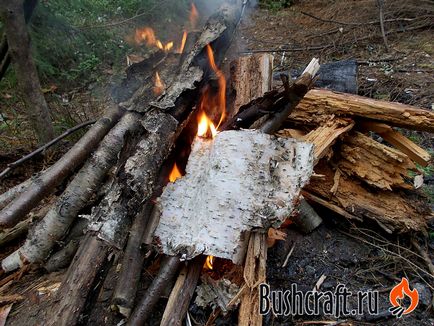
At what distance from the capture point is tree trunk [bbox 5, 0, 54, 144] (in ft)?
10.2

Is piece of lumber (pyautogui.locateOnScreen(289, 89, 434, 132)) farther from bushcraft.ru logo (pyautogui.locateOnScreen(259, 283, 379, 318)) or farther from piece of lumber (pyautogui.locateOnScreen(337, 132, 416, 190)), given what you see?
bushcraft.ru logo (pyautogui.locateOnScreen(259, 283, 379, 318))

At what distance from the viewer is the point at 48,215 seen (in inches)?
104

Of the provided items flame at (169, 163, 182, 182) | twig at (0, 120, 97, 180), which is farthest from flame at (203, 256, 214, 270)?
twig at (0, 120, 97, 180)

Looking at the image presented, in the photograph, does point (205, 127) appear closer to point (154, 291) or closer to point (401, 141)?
point (154, 291)

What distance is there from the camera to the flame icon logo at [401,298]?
2.36 m

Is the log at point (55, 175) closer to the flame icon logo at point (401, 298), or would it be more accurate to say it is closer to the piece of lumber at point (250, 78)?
the piece of lumber at point (250, 78)

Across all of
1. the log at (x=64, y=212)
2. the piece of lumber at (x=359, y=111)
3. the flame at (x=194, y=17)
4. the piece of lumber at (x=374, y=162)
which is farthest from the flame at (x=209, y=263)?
the flame at (x=194, y=17)

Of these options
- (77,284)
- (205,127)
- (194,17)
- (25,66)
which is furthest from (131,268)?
(194,17)

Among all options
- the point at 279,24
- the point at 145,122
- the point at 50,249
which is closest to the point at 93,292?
the point at 50,249

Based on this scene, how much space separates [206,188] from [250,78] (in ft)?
4.43

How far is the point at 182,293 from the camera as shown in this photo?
2.25m

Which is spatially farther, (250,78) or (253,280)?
(250,78)

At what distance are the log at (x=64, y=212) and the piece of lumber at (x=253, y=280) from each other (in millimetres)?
1297

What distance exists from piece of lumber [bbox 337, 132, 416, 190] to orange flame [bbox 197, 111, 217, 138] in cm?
112
